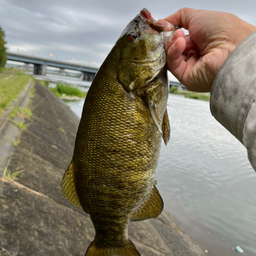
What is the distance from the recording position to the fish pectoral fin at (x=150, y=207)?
2066 millimetres

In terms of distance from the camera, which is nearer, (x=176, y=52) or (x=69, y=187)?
(x=176, y=52)

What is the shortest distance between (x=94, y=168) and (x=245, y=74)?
1174 mm

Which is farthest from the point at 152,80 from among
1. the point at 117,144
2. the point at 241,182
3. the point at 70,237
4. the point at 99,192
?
the point at 241,182

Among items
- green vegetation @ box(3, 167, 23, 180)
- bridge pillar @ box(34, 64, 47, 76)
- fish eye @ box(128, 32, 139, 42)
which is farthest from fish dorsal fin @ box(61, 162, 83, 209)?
bridge pillar @ box(34, 64, 47, 76)

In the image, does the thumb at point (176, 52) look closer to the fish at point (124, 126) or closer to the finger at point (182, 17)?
the fish at point (124, 126)

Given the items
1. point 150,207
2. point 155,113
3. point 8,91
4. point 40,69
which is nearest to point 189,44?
point 155,113

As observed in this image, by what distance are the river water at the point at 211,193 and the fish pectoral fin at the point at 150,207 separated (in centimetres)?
412

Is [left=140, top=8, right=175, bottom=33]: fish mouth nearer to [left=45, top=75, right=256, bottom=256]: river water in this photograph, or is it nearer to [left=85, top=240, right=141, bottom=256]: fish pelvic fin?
[left=85, top=240, right=141, bottom=256]: fish pelvic fin

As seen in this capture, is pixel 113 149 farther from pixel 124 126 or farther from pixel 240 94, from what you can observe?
pixel 240 94

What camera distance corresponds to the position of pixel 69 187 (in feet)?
6.36

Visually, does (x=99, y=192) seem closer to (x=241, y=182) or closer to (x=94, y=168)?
(x=94, y=168)

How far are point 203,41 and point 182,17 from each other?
304mm

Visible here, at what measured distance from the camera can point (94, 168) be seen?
1746 millimetres

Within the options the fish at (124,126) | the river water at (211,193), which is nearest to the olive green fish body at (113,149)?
the fish at (124,126)
